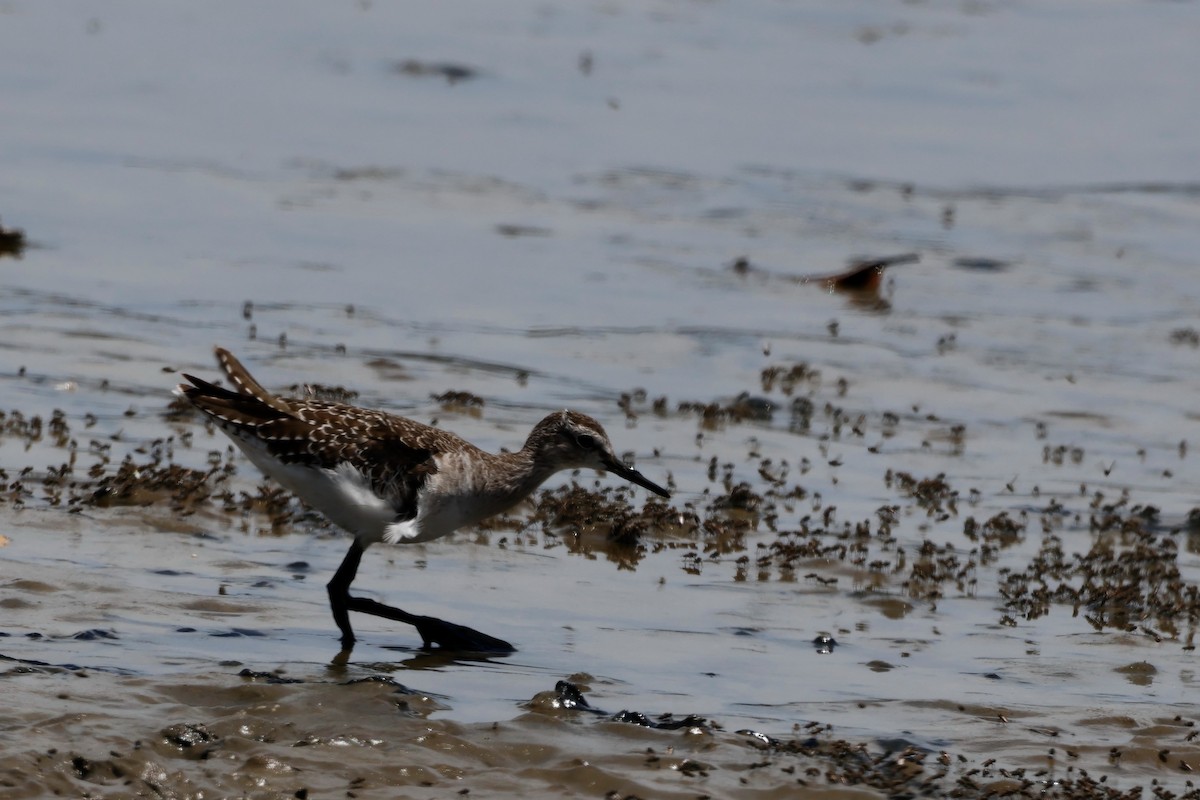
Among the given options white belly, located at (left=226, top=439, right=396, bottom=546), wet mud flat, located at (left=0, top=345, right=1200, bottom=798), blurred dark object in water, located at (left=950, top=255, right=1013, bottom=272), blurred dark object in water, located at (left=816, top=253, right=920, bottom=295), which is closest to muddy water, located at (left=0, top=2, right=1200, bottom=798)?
wet mud flat, located at (left=0, top=345, right=1200, bottom=798)

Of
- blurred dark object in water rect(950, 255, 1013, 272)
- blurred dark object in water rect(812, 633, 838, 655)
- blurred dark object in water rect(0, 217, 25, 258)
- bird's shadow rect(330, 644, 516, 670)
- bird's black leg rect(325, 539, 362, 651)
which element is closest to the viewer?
bird's shadow rect(330, 644, 516, 670)

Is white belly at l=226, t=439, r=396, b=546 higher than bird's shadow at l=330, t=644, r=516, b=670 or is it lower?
higher

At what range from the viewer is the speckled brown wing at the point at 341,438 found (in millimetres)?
9477

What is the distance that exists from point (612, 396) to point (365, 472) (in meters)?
6.00

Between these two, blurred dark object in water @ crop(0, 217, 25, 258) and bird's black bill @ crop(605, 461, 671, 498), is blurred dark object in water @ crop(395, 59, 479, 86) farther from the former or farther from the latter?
bird's black bill @ crop(605, 461, 671, 498)

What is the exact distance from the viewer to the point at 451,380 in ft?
49.9

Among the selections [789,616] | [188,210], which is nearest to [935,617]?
[789,616]

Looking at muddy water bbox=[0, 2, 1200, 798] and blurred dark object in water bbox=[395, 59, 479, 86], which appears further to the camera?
blurred dark object in water bbox=[395, 59, 479, 86]

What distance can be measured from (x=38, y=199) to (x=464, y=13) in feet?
48.4

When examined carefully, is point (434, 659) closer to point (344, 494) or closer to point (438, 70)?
point (344, 494)

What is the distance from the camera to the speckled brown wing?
373 inches

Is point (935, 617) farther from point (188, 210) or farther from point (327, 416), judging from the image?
point (188, 210)

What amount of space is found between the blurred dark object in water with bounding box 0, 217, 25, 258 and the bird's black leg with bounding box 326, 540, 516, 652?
964 centimetres

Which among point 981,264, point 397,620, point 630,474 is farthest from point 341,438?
point 981,264
